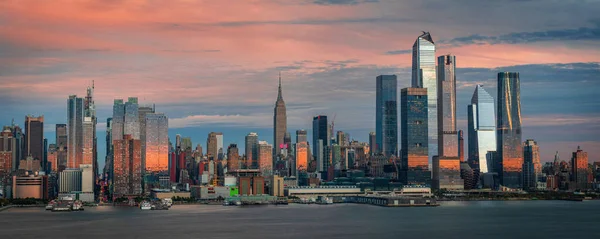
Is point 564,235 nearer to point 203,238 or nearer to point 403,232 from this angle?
point 403,232

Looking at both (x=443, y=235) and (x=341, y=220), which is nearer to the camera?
(x=443, y=235)

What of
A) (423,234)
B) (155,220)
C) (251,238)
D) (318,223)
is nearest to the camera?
(251,238)

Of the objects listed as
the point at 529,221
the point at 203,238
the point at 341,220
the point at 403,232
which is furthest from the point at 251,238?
the point at 529,221

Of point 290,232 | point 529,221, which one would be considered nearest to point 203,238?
point 290,232

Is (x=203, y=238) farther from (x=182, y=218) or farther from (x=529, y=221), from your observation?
(x=529, y=221)

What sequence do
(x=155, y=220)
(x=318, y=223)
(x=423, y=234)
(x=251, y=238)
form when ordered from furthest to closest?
(x=155, y=220) < (x=318, y=223) < (x=423, y=234) < (x=251, y=238)

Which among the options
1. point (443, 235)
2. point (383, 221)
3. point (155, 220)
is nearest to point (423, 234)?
point (443, 235)

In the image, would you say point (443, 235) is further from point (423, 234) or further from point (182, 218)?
point (182, 218)

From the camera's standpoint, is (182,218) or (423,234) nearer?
(423,234)
